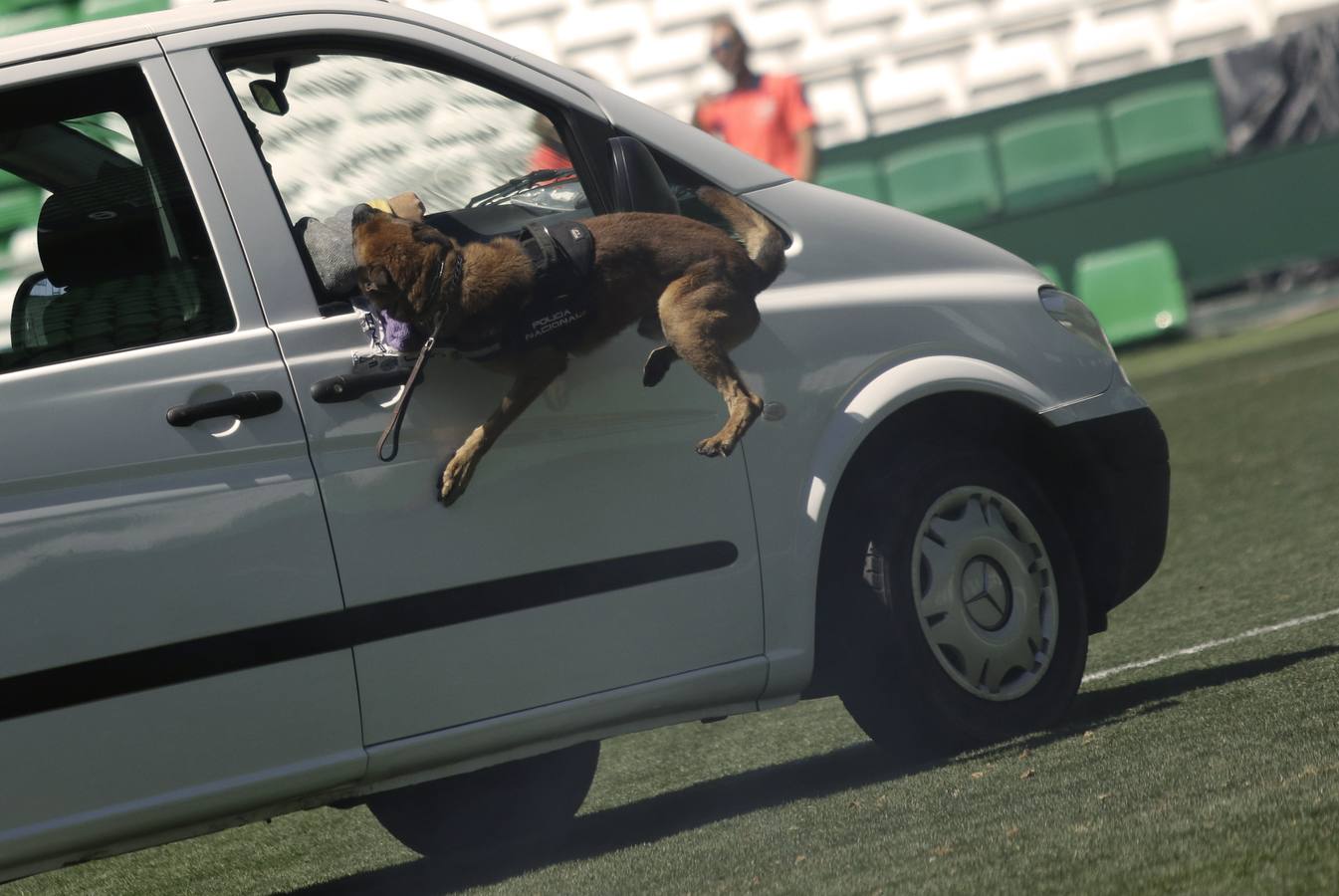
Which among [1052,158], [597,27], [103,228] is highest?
[103,228]

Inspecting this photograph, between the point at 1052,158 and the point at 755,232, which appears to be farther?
the point at 1052,158

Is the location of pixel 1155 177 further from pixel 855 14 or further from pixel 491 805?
pixel 491 805

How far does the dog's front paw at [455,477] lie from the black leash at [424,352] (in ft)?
0.31

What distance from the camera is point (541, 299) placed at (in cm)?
352

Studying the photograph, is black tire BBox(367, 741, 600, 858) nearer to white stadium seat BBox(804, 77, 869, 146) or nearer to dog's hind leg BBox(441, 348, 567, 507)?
dog's hind leg BBox(441, 348, 567, 507)

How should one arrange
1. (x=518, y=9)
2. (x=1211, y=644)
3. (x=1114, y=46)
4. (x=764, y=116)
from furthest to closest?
1. (x=518, y=9)
2. (x=1114, y=46)
3. (x=764, y=116)
4. (x=1211, y=644)

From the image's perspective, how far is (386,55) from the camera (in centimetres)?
377


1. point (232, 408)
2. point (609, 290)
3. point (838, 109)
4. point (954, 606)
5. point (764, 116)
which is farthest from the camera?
point (838, 109)

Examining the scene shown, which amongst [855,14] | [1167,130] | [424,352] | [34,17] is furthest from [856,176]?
[424,352]

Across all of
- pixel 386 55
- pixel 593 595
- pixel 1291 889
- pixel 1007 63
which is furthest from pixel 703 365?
pixel 1007 63

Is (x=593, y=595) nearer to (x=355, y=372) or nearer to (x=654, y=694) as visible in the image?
(x=654, y=694)

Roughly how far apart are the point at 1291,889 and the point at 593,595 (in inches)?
54.1

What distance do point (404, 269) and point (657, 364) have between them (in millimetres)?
520

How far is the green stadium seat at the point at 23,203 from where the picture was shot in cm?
351
